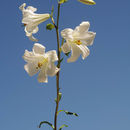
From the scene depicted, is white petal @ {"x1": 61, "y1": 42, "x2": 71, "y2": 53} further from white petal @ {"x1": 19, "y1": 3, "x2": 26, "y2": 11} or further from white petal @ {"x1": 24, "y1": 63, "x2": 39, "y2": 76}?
white petal @ {"x1": 19, "y1": 3, "x2": 26, "y2": 11}

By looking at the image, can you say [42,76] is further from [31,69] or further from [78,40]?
[78,40]

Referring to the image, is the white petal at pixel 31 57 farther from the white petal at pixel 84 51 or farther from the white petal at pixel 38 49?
the white petal at pixel 84 51

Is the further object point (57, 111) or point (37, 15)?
point (37, 15)

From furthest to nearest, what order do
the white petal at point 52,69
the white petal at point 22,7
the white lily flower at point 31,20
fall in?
the white petal at point 22,7
the white lily flower at point 31,20
the white petal at point 52,69

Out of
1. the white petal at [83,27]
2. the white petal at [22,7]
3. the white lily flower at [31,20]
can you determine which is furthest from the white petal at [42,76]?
→ the white petal at [22,7]

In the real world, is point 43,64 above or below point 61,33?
below

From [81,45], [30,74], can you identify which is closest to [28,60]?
[30,74]

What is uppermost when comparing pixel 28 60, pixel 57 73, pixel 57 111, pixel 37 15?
pixel 37 15

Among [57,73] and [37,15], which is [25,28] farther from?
[57,73]
